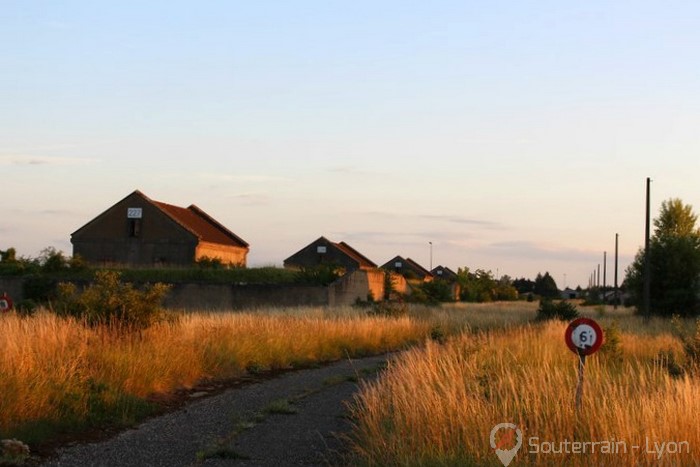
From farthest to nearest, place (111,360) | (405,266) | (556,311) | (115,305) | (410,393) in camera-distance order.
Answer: (405,266) → (556,311) → (115,305) → (111,360) → (410,393)

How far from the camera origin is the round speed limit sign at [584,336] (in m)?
9.73

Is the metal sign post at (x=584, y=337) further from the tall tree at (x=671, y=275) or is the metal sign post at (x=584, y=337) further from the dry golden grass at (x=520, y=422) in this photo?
the tall tree at (x=671, y=275)

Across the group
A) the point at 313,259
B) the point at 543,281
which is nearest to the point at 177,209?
the point at 313,259

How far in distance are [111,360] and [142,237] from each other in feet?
166

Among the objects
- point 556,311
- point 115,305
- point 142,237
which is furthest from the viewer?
point 142,237

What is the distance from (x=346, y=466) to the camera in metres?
8.88

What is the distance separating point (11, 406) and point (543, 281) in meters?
157

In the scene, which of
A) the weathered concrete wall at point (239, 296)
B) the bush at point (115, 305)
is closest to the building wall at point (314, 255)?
the weathered concrete wall at point (239, 296)

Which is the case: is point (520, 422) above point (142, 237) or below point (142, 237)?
below

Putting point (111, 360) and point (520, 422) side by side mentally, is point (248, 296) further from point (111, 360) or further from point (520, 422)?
Answer: point (520, 422)

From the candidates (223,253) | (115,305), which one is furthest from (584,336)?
(223,253)

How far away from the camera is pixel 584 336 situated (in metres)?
9.84

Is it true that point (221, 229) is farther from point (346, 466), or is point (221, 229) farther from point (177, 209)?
point (346, 466)

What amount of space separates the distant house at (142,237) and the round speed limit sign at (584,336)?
175ft
